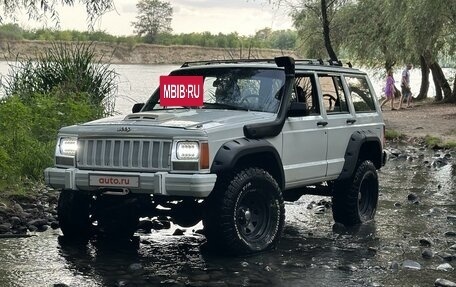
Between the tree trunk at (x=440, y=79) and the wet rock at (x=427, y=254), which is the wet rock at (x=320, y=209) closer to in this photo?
the wet rock at (x=427, y=254)

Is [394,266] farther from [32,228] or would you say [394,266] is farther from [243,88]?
[32,228]

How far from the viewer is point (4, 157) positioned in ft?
37.5

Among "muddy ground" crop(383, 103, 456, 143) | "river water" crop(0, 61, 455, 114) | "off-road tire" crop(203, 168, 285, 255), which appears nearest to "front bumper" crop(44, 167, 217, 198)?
"off-road tire" crop(203, 168, 285, 255)

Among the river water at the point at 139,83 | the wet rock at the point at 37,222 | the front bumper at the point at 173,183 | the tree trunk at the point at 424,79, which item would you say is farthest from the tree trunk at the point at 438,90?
the front bumper at the point at 173,183

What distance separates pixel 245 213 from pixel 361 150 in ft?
9.59

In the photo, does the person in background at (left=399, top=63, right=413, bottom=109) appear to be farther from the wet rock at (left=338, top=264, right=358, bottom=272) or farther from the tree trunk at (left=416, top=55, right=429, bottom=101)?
the wet rock at (left=338, top=264, right=358, bottom=272)

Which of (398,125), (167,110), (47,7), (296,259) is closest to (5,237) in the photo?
(167,110)

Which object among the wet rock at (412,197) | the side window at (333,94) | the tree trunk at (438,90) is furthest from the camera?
the tree trunk at (438,90)

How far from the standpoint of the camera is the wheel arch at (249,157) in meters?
7.66

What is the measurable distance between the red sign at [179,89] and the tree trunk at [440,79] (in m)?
29.5

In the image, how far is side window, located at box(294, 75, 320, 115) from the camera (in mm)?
9242

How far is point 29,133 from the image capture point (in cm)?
1377

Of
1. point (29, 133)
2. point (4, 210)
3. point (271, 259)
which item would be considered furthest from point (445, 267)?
point (29, 133)

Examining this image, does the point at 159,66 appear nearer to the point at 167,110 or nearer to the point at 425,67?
the point at 425,67
